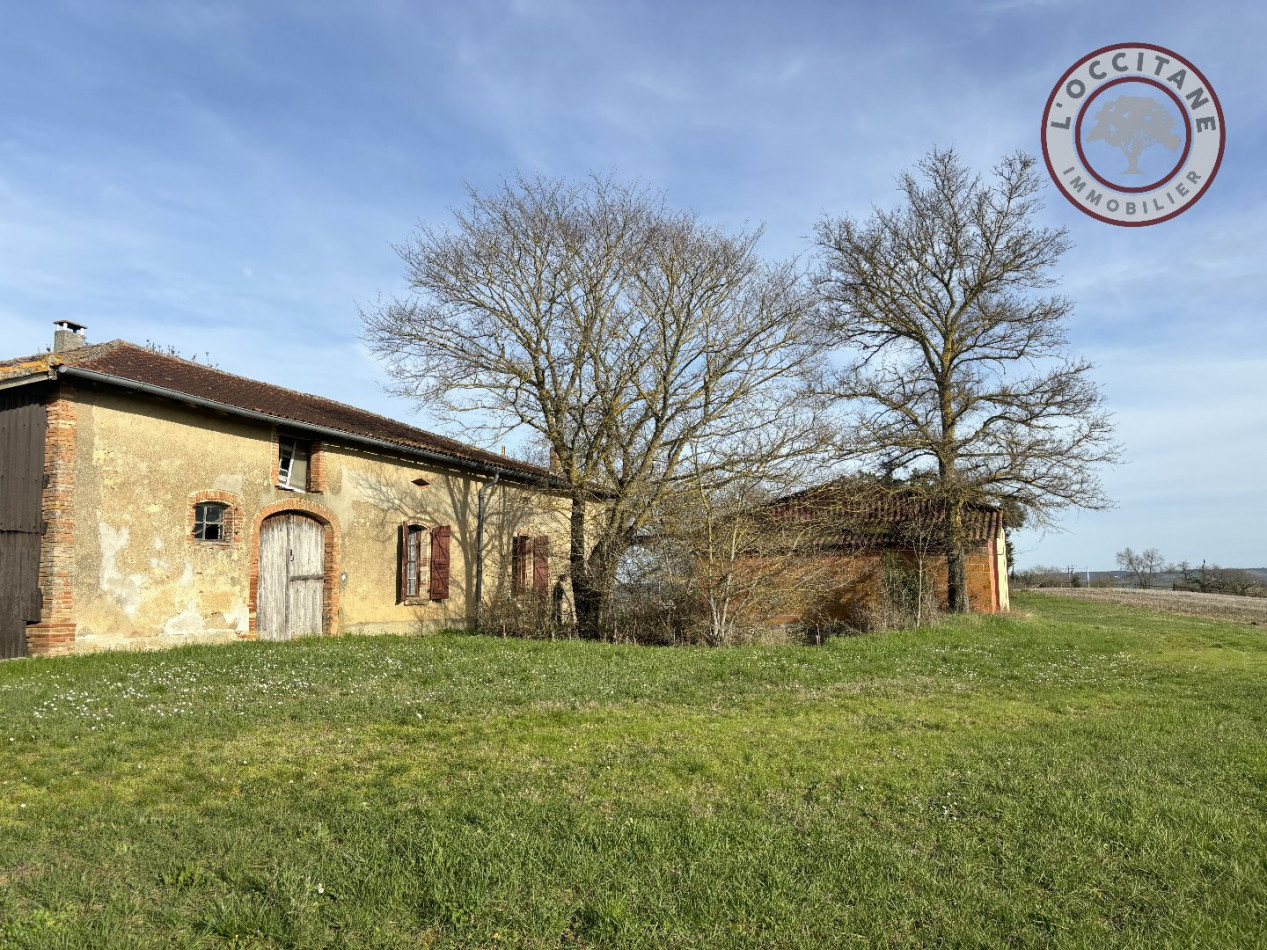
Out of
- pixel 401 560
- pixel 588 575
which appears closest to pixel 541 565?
pixel 588 575

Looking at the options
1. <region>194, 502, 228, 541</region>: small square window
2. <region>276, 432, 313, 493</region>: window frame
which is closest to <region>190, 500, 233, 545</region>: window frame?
<region>194, 502, 228, 541</region>: small square window

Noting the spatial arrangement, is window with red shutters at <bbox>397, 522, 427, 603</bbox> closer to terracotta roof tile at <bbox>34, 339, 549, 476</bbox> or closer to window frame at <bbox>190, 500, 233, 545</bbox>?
terracotta roof tile at <bbox>34, 339, 549, 476</bbox>

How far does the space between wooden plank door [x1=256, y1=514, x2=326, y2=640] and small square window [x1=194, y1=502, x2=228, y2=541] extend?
756mm

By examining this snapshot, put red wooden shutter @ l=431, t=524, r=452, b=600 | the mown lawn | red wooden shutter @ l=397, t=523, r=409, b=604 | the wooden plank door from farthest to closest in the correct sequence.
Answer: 1. red wooden shutter @ l=431, t=524, r=452, b=600
2. red wooden shutter @ l=397, t=523, r=409, b=604
3. the wooden plank door
4. the mown lawn

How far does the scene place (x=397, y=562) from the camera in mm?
17219

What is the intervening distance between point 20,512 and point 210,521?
2.57m

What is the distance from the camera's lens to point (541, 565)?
2016cm

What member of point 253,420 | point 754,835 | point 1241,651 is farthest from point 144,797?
point 1241,651

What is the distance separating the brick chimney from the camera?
1441 cm

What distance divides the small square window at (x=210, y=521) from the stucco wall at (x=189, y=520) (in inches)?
6.3

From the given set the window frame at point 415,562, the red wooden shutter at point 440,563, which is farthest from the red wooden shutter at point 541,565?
the window frame at point 415,562

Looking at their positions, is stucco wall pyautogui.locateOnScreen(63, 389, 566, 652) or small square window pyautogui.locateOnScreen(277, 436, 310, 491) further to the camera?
small square window pyautogui.locateOnScreen(277, 436, 310, 491)

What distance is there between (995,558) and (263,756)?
825 inches

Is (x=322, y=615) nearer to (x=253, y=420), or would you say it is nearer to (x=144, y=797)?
(x=253, y=420)
